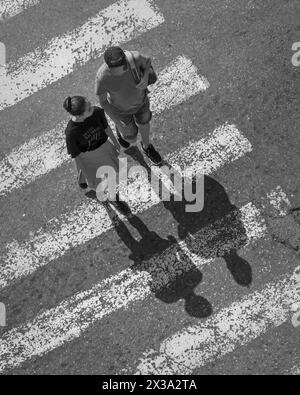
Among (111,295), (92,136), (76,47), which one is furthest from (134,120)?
(111,295)

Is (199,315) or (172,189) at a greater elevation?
(172,189)

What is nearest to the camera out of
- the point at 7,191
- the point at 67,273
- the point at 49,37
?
the point at 67,273

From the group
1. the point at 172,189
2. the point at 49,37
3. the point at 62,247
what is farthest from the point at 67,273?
the point at 49,37

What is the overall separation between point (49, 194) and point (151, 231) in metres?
1.63

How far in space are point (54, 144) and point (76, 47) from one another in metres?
1.73

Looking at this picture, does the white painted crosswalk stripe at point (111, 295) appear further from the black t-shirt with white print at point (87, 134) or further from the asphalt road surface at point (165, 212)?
the black t-shirt with white print at point (87, 134)

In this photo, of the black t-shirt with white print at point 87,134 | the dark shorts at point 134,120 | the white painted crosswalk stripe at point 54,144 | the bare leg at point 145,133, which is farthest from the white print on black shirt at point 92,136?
the white painted crosswalk stripe at point 54,144

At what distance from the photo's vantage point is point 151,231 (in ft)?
29.1

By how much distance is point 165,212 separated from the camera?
896cm

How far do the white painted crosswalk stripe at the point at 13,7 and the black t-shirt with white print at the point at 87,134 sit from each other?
3.86 metres

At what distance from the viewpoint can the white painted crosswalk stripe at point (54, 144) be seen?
956cm
